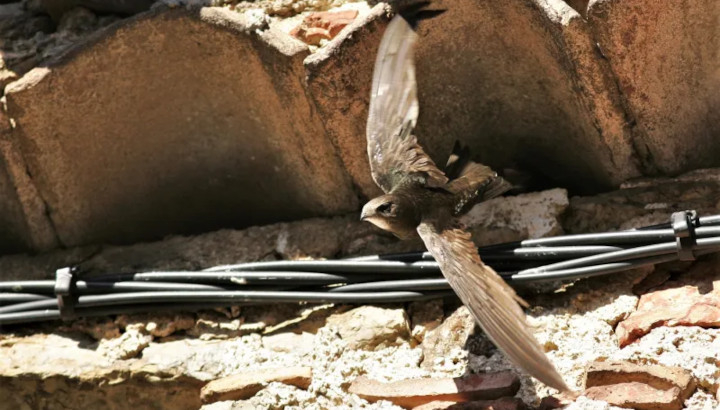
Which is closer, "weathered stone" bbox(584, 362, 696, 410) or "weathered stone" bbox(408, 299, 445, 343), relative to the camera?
"weathered stone" bbox(584, 362, 696, 410)

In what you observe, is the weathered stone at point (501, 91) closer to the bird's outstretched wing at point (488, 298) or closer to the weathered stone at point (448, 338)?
the bird's outstretched wing at point (488, 298)

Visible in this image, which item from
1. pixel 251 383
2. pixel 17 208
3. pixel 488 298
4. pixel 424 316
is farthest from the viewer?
pixel 17 208

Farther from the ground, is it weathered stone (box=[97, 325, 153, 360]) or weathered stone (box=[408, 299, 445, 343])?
weathered stone (box=[97, 325, 153, 360])

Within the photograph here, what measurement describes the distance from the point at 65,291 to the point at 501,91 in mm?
989

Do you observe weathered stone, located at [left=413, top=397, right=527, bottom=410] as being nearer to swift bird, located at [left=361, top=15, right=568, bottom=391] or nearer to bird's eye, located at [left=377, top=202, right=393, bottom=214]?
swift bird, located at [left=361, top=15, right=568, bottom=391]

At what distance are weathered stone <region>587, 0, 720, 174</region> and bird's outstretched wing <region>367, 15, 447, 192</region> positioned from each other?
0.37 m

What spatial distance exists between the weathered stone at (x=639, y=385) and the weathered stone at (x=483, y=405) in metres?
0.12

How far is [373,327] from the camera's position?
2.60 metres

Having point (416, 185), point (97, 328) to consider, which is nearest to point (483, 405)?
point (416, 185)

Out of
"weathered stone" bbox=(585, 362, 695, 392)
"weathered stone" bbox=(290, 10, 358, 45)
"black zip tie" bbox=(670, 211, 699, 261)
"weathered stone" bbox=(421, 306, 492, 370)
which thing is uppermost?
"weathered stone" bbox=(290, 10, 358, 45)

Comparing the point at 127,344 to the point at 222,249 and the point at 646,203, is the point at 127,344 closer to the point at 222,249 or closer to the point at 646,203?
the point at 222,249

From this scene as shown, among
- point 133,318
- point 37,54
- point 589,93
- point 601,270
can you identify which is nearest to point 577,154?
point 589,93

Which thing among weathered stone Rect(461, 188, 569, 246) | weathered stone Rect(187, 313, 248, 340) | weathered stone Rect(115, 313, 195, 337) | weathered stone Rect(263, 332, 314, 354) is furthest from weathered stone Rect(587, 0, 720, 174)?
weathered stone Rect(115, 313, 195, 337)

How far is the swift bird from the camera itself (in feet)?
8.00
